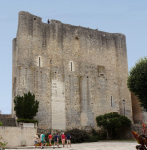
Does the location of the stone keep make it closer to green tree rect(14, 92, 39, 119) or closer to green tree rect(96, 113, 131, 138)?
green tree rect(14, 92, 39, 119)

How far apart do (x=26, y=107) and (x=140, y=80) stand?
1036cm

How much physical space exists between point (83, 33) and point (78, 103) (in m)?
8.33

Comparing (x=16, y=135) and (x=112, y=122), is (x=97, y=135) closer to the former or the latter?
(x=112, y=122)

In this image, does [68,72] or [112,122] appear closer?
[112,122]

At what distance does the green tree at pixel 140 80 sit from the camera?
21.6 meters

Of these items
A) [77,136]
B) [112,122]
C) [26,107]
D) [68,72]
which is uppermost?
[68,72]

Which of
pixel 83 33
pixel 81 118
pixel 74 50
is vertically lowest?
pixel 81 118

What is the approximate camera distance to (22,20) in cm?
2634

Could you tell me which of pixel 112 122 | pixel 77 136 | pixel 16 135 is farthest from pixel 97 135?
pixel 16 135

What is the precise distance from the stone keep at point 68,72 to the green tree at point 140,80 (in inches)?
261

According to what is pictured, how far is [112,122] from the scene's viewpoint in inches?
957

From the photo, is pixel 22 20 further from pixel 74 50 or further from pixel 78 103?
pixel 78 103

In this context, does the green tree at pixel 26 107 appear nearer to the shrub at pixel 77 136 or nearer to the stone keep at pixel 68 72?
the stone keep at pixel 68 72

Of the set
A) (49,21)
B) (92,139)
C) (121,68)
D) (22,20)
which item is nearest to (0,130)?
(92,139)
